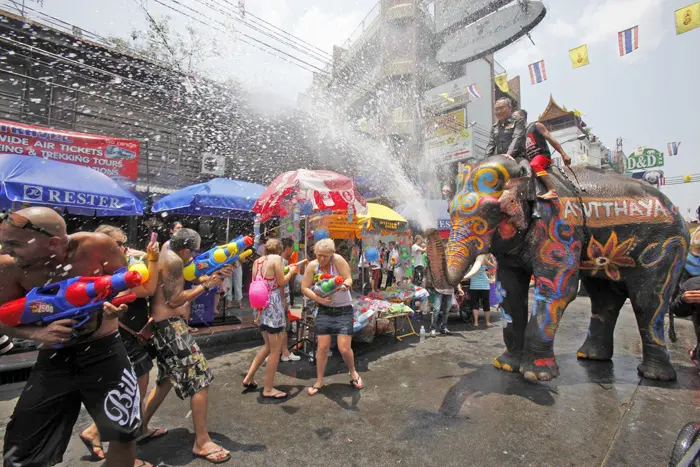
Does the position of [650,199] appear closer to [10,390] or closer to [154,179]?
[10,390]

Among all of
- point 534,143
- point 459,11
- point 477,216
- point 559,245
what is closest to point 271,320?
point 477,216

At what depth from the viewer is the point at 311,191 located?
6.02m

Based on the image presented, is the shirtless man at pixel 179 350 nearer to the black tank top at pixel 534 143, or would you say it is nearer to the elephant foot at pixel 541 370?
the elephant foot at pixel 541 370

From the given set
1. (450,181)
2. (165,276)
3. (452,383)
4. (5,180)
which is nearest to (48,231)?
(165,276)

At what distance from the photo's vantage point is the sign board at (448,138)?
16.7 m

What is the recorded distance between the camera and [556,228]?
13.4 feet

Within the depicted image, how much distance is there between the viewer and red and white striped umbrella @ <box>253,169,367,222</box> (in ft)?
18.5

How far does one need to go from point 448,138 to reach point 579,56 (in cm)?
654

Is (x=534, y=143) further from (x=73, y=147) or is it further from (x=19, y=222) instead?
(x=73, y=147)

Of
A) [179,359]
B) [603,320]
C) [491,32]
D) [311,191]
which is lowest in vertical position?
[603,320]

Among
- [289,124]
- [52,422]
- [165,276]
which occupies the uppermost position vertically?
[289,124]

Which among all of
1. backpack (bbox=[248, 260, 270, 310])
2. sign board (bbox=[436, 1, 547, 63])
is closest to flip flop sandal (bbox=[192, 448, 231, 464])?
backpack (bbox=[248, 260, 270, 310])

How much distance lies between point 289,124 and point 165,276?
11347 millimetres

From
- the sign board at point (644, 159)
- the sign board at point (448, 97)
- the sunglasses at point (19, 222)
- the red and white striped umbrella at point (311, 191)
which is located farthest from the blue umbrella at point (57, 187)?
the sign board at point (644, 159)
